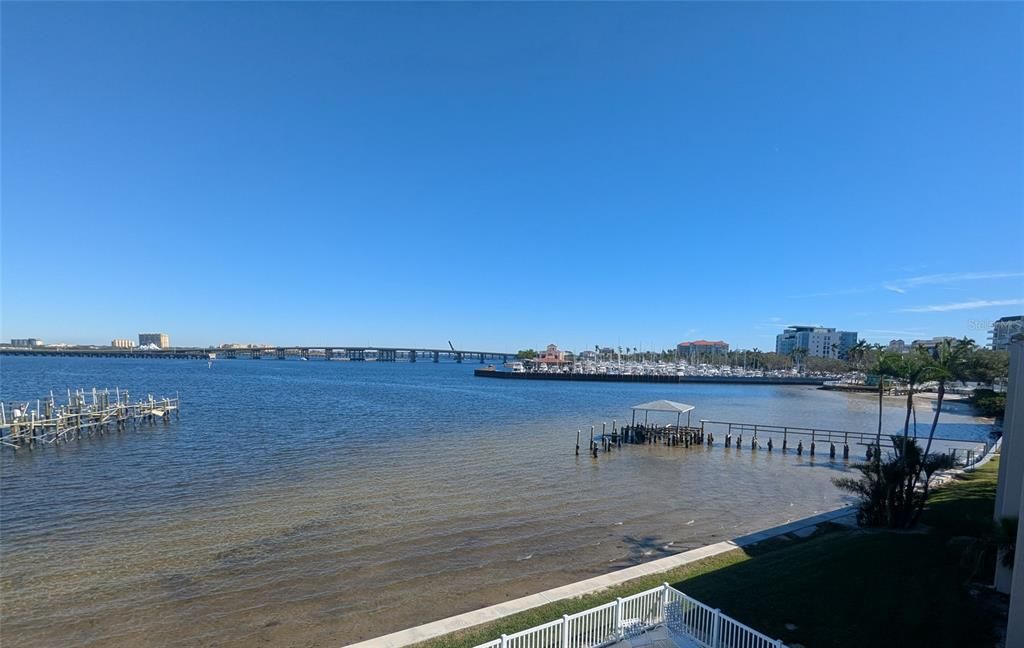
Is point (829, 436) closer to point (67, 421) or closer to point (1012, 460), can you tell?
point (1012, 460)

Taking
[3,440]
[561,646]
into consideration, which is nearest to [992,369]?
[561,646]

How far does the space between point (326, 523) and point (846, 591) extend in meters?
15.1

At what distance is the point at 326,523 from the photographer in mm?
17484

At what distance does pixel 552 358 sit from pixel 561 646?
166533 millimetres

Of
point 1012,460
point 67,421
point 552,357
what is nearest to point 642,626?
point 1012,460

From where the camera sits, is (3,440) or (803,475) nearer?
(803,475)

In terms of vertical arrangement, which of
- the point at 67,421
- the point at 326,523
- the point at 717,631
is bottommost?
the point at 67,421

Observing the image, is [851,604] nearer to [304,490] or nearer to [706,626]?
[706,626]

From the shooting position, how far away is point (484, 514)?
61.5 feet

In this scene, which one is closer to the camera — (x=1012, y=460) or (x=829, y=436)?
(x=1012, y=460)

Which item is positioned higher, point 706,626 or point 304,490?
point 706,626

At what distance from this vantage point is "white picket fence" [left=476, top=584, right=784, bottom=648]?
295 inches

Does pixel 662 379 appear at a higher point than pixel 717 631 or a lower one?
lower

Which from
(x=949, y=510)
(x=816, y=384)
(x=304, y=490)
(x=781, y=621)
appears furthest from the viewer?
(x=816, y=384)
